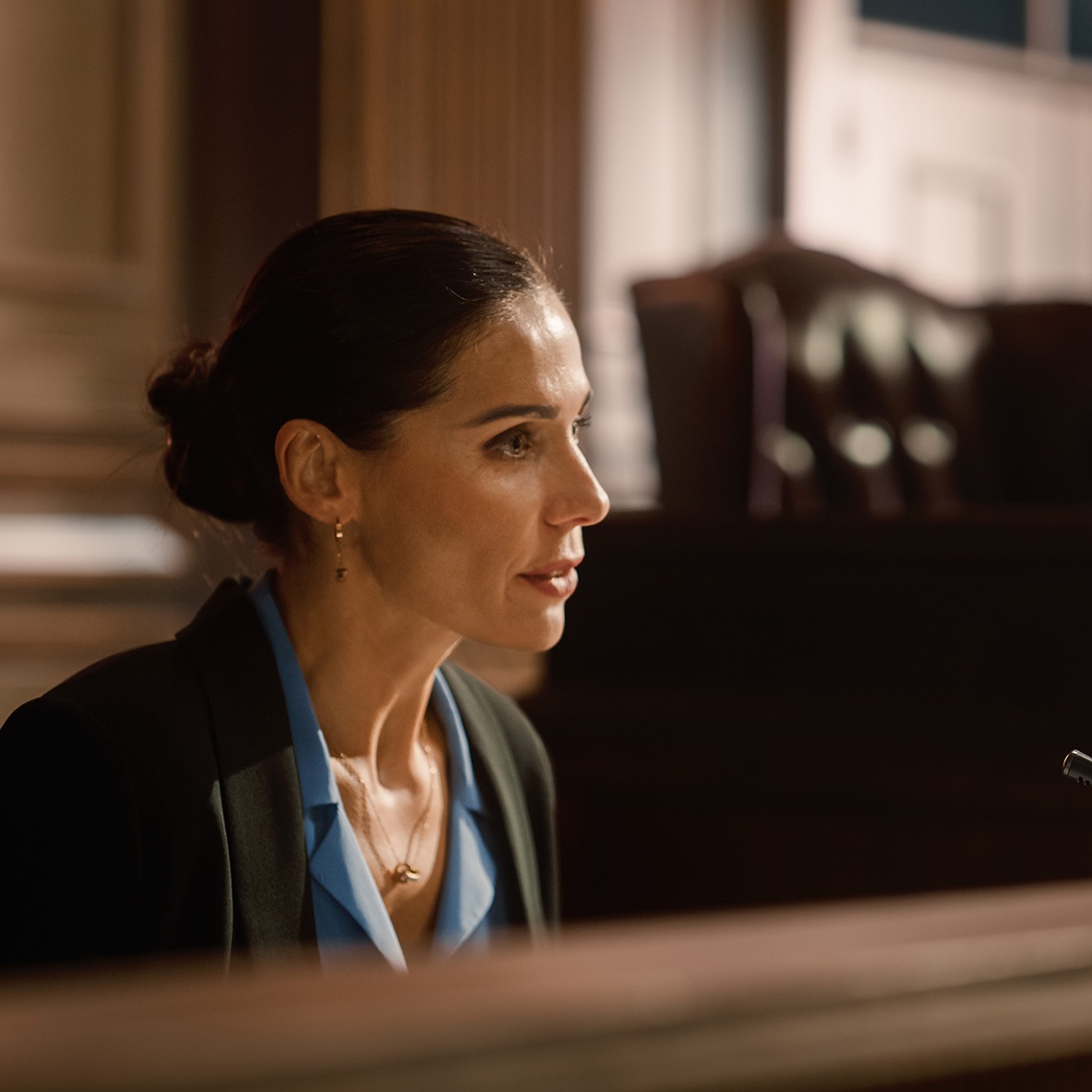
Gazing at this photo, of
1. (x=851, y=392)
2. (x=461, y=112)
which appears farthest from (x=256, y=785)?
(x=461, y=112)

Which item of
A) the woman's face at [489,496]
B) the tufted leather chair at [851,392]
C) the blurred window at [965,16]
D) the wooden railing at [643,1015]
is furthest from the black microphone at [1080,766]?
the blurred window at [965,16]

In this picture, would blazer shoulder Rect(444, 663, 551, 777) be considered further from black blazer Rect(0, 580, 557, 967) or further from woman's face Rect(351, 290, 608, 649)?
black blazer Rect(0, 580, 557, 967)

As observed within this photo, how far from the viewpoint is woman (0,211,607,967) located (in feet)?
4.37

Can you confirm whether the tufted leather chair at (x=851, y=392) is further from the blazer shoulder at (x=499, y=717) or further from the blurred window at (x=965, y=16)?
the blurred window at (x=965, y=16)

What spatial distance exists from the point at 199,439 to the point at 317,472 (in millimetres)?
130

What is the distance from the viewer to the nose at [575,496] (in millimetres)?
1438

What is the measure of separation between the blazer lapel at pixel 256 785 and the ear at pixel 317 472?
0.16 m

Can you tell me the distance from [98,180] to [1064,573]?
217 centimetres

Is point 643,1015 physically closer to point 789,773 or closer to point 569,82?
point 789,773

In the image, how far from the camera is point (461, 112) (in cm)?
366

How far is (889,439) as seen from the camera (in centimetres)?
313

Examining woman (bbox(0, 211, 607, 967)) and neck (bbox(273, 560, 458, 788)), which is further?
neck (bbox(273, 560, 458, 788))

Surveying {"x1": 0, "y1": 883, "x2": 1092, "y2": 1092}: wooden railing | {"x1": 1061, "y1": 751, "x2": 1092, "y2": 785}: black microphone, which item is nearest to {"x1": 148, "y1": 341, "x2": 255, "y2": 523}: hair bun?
{"x1": 1061, "y1": 751, "x2": 1092, "y2": 785}: black microphone

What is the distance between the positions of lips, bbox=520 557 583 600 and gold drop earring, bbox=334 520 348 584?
6.9 inches
